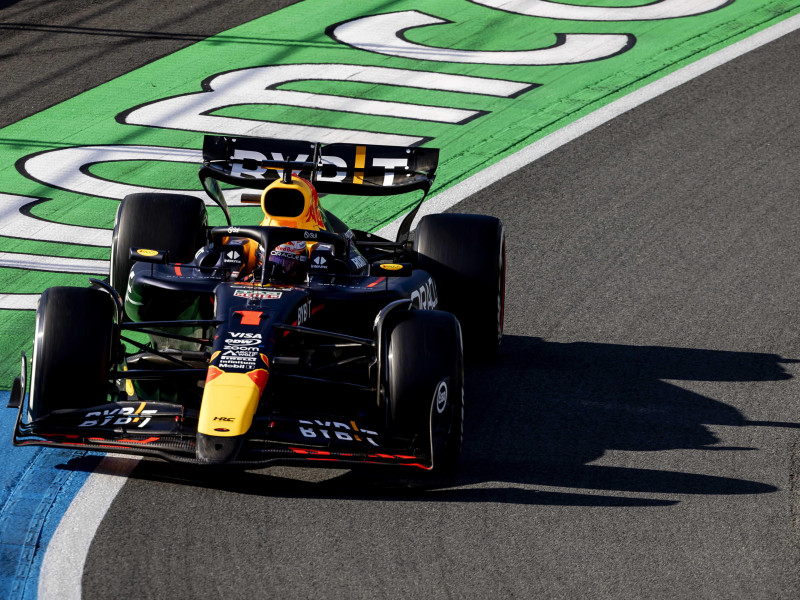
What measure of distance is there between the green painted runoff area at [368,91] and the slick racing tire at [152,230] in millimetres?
1253

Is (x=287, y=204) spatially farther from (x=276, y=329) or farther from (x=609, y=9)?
(x=609, y=9)

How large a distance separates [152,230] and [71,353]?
1994mm

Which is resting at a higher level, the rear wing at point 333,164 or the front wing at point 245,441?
the rear wing at point 333,164

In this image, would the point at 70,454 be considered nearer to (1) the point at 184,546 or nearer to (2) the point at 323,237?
(1) the point at 184,546

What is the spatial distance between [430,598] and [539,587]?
0.52 m

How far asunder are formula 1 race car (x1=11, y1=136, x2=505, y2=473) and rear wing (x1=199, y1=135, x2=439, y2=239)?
0.04ft

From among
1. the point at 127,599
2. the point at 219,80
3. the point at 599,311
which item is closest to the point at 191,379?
the point at 127,599

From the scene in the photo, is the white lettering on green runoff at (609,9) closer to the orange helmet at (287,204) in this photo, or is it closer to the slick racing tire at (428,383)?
the orange helmet at (287,204)

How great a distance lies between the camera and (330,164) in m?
9.47

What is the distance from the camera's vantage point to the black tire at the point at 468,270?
28.9 ft

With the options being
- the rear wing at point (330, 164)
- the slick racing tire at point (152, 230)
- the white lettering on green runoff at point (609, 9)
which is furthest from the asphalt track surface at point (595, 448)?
the white lettering on green runoff at point (609, 9)

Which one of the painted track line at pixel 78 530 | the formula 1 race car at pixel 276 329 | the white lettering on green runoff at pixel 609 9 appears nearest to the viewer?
the painted track line at pixel 78 530

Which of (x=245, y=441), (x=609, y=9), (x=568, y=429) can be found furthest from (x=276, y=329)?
(x=609, y=9)

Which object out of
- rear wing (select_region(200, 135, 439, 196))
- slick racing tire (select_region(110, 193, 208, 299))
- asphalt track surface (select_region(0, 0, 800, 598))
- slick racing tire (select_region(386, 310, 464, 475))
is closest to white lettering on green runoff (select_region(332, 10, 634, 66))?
asphalt track surface (select_region(0, 0, 800, 598))
